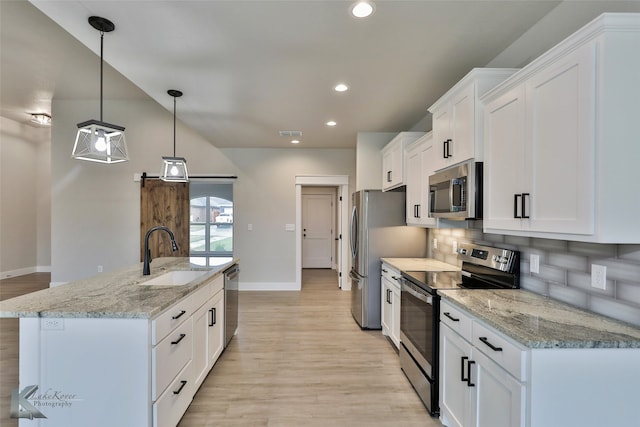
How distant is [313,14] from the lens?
1.83 metres

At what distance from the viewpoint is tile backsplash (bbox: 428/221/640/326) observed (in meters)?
1.35

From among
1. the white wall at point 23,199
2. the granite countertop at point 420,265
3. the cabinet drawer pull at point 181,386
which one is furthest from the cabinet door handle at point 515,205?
the white wall at point 23,199

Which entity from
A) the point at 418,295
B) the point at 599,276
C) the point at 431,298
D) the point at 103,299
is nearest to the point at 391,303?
the point at 418,295

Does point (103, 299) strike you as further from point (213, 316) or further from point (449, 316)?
point (449, 316)

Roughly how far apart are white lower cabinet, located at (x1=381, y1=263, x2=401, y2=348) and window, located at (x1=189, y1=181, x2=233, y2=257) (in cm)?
663

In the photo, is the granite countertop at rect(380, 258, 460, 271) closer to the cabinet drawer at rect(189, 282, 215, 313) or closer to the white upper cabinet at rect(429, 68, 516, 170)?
the white upper cabinet at rect(429, 68, 516, 170)

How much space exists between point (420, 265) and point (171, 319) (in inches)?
91.9

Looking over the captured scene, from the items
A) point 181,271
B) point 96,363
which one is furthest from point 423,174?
point 96,363

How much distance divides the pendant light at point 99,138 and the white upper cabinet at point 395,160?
279 centimetres

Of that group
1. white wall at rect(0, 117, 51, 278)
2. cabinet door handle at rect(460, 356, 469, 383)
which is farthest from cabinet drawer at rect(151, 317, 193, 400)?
white wall at rect(0, 117, 51, 278)

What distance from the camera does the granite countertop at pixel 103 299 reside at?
1.52m

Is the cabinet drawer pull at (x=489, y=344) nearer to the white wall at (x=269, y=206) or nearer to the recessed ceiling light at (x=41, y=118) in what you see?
the white wall at (x=269, y=206)

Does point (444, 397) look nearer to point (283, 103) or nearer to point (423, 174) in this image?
point (423, 174)

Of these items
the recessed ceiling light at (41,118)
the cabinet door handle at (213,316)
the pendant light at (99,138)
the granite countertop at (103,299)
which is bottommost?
the cabinet door handle at (213,316)
